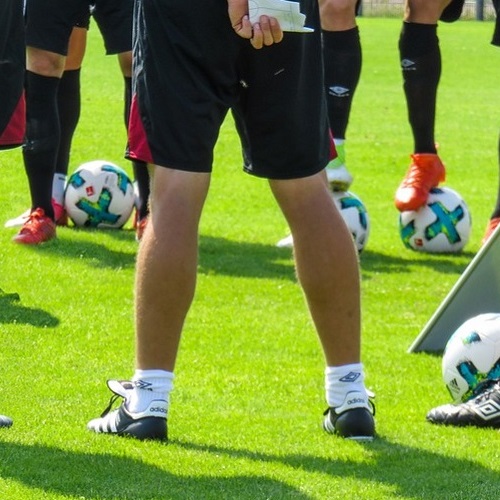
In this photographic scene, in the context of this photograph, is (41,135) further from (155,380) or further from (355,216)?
(155,380)

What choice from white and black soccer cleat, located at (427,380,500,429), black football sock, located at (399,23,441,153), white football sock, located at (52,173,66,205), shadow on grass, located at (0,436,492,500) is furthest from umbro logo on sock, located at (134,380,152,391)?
black football sock, located at (399,23,441,153)

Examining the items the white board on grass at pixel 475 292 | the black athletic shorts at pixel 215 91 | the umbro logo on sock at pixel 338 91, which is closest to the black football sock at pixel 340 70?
the umbro logo on sock at pixel 338 91

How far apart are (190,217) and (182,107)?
0.30 metres

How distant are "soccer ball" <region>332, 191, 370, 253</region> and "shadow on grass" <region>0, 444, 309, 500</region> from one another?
3.63m

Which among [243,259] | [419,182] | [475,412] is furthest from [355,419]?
[419,182]

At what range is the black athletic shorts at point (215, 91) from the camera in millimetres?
3848

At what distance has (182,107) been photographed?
3.85 m

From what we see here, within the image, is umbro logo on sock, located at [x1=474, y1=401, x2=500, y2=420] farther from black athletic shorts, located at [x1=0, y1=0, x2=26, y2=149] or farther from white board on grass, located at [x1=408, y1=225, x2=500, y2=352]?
→ black athletic shorts, located at [x1=0, y1=0, x2=26, y2=149]

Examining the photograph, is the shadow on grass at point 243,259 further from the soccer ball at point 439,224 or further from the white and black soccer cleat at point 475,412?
the white and black soccer cleat at point 475,412

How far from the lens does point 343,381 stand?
4.09 m

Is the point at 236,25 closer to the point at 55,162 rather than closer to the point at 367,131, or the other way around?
the point at 55,162

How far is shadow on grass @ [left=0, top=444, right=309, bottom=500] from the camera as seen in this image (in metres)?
3.49

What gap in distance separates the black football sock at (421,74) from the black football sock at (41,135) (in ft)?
6.23

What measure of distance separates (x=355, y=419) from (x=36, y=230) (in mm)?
3476
